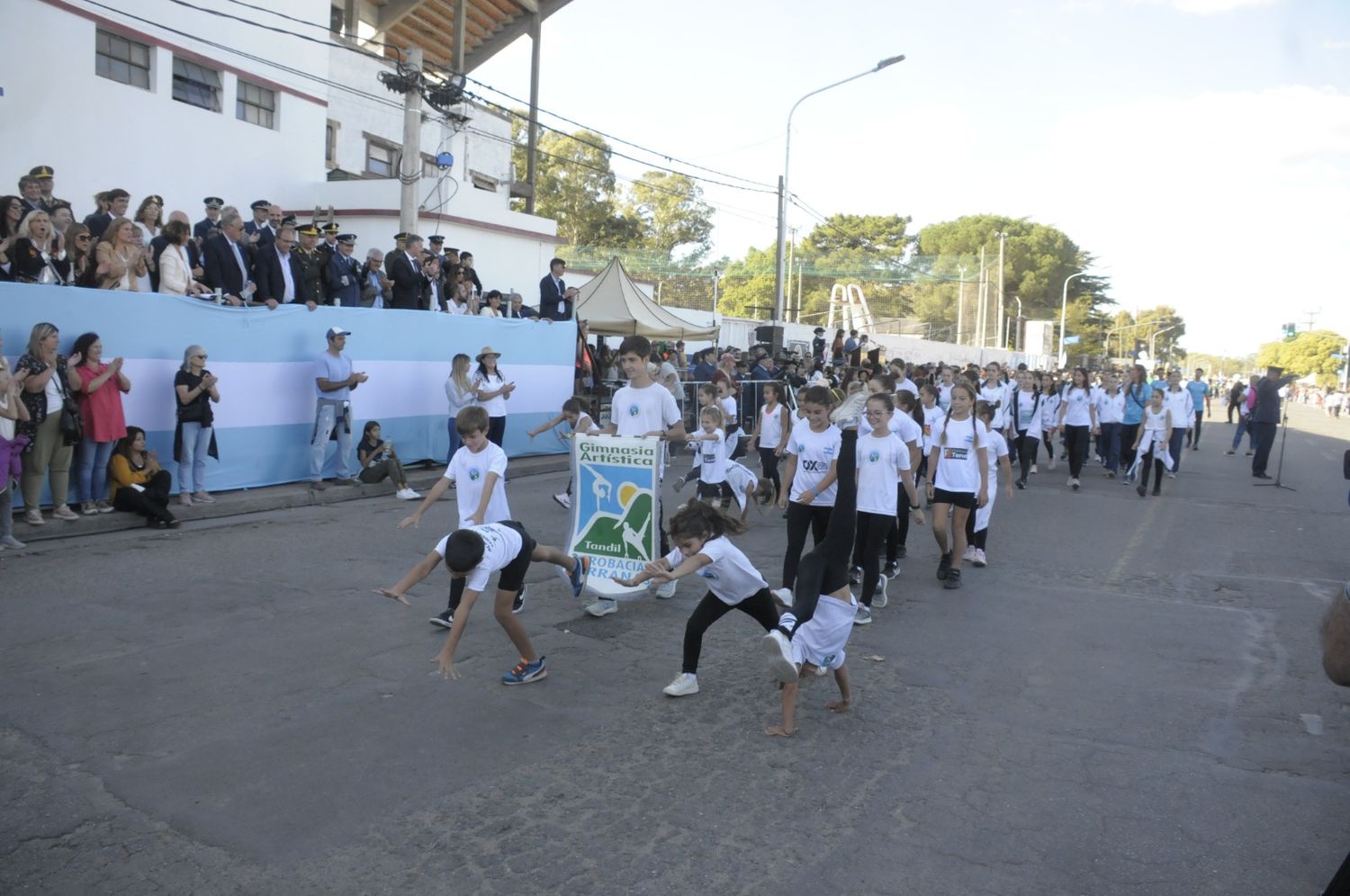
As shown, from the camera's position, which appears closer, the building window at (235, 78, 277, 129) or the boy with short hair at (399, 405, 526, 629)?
the boy with short hair at (399, 405, 526, 629)

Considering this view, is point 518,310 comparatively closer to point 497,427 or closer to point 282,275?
point 497,427

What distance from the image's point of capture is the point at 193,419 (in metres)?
10.1

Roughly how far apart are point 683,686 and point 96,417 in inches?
269

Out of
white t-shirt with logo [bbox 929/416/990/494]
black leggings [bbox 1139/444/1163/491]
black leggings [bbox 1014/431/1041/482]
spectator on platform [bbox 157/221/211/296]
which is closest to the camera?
white t-shirt with logo [bbox 929/416/990/494]

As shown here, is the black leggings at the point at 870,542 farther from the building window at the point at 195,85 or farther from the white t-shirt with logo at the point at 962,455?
the building window at the point at 195,85

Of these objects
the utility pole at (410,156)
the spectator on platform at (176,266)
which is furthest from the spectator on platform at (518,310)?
the spectator on platform at (176,266)

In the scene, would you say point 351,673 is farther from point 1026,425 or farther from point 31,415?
point 1026,425

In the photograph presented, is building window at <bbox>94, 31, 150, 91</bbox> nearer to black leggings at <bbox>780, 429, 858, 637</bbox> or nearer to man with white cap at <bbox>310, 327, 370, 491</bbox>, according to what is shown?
man with white cap at <bbox>310, 327, 370, 491</bbox>

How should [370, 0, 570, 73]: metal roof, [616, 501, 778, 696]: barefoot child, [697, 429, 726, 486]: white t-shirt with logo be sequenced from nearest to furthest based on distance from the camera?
1. [616, 501, 778, 696]: barefoot child
2. [697, 429, 726, 486]: white t-shirt with logo
3. [370, 0, 570, 73]: metal roof

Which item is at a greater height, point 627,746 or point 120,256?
point 120,256

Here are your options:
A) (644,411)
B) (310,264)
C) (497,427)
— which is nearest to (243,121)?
(310,264)

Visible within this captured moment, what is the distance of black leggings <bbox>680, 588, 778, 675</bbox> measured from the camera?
217 inches

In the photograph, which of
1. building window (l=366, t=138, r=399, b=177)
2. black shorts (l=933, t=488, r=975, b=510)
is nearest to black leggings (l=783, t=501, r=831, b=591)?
black shorts (l=933, t=488, r=975, b=510)

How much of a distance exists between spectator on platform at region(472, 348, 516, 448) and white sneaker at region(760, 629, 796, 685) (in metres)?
8.80
